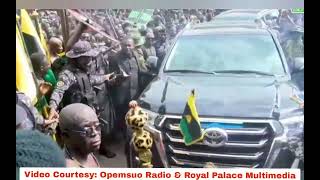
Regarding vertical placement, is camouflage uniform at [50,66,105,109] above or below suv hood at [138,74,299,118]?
above

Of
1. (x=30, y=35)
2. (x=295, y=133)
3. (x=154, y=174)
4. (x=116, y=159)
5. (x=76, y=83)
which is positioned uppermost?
(x=30, y=35)

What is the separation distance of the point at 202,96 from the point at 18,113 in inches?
62.0

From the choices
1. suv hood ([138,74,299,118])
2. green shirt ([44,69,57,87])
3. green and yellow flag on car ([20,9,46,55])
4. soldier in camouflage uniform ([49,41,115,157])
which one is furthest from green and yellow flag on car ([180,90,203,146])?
green and yellow flag on car ([20,9,46,55])

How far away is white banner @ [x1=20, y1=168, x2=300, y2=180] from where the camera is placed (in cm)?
400

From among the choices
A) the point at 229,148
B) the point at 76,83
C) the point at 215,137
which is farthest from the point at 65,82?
the point at 229,148

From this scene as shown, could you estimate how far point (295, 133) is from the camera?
3975 millimetres

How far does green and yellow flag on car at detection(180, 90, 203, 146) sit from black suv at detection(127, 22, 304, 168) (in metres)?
0.03

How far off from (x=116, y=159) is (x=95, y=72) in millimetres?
750

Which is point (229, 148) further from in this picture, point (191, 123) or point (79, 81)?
point (79, 81)

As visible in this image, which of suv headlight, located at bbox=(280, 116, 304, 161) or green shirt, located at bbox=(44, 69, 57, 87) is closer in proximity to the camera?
suv headlight, located at bbox=(280, 116, 304, 161)

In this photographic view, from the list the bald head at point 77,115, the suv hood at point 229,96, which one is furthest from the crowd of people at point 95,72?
the suv hood at point 229,96

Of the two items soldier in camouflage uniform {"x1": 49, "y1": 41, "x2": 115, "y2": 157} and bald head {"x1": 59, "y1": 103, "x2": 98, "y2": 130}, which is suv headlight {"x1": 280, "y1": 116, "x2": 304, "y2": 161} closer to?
soldier in camouflage uniform {"x1": 49, "y1": 41, "x2": 115, "y2": 157}
